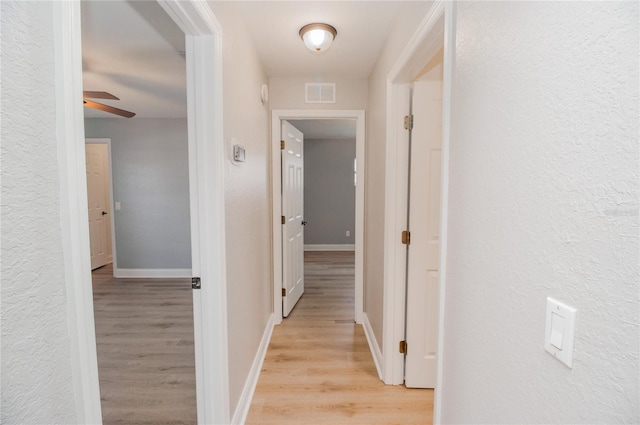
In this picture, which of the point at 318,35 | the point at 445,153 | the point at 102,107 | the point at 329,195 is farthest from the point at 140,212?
the point at 445,153

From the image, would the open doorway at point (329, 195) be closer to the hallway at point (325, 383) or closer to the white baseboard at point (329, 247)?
the white baseboard at point (329, 247)

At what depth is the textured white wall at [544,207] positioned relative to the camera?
47 centimetres

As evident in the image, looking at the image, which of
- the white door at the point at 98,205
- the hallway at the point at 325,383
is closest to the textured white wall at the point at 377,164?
the hallway at the point at 325,383

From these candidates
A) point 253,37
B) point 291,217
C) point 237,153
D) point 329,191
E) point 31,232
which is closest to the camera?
point 31,232

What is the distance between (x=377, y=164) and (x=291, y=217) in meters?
1.19

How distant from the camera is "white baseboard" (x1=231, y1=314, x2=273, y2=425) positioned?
5.63ft

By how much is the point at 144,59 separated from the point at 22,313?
253 cm

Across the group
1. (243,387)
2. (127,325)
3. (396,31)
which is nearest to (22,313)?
(243,387)

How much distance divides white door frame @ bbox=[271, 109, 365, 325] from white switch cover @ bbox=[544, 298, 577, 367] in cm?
244

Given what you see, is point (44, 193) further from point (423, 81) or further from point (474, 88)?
point (423, 81)

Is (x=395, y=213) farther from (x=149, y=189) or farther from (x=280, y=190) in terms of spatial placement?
(x=149, y=189)

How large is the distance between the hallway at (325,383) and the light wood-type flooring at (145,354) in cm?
54

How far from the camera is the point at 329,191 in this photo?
21.5 ft

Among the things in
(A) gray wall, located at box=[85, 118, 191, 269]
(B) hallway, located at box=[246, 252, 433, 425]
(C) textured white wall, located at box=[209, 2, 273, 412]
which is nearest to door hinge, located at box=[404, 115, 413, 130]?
(C) textured white wall, located at box=[209, 2, 273, 412]
